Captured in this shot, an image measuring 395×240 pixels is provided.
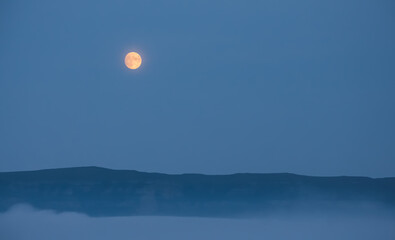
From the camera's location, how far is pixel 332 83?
203 centimetres

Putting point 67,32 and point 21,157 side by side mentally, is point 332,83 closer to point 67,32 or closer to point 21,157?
point 67,32

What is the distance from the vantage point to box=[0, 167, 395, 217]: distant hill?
2.00 meters

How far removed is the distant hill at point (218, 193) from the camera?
2.00 meters

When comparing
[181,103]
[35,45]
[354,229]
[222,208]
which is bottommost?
[354,229]

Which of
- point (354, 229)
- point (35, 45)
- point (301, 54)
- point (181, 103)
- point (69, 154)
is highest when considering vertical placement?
point (35, 45)

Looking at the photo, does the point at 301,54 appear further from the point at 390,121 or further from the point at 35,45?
the point at 35,45

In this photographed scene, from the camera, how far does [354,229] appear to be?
78.9 inches

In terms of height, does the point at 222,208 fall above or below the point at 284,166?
below

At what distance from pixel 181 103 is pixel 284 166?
0.75m

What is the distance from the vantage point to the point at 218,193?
200cm

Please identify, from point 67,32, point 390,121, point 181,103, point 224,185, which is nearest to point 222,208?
point 224,185

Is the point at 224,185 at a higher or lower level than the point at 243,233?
higher

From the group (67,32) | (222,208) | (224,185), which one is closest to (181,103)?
(224,185)

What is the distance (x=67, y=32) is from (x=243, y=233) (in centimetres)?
170
